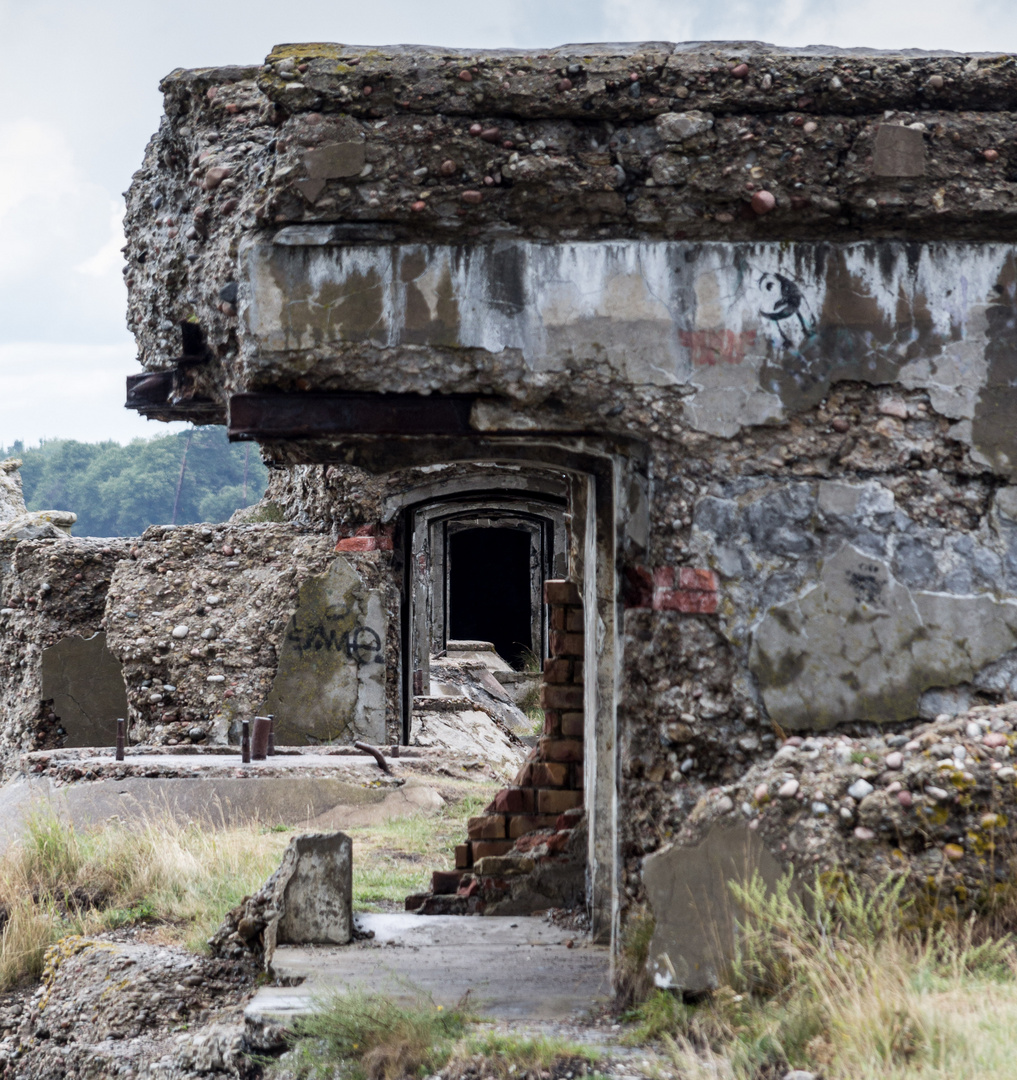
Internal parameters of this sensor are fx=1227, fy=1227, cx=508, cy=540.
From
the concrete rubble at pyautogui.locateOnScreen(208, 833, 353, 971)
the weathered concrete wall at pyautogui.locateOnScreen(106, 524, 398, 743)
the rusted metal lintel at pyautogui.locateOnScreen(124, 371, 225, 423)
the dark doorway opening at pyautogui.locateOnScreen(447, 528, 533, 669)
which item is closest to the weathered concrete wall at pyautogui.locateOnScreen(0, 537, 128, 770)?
the weathered concrete wall at pyautogui.locateOnScreen(106, 524, 398, 743)

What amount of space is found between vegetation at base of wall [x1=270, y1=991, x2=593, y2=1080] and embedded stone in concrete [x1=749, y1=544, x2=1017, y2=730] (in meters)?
1.39

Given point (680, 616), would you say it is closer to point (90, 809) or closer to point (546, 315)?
point (546, 315)

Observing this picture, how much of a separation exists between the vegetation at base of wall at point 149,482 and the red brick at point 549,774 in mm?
60341

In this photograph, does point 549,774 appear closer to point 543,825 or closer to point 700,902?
point 543,825

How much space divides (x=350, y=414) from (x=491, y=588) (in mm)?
22620

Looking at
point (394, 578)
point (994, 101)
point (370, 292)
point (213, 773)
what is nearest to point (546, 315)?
point (370, 292)

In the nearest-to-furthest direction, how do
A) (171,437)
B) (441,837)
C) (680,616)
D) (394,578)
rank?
(680,616) < (441,837) < (394,578) < (171,437)

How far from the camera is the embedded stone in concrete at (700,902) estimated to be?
3.23m

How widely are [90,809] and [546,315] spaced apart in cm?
515

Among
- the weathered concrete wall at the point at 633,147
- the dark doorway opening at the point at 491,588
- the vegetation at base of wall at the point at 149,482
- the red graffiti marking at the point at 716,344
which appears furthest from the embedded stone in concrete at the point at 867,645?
the vegetation at base of wall at the point at 149,482

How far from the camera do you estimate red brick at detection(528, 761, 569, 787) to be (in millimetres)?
5785

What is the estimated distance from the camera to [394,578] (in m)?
11.0

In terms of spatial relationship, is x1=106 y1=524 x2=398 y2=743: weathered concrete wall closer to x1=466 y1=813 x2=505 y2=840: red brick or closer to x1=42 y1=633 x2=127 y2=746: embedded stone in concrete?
x1=42 y1=633 x2=127 y2=746: embedded stone in concrete

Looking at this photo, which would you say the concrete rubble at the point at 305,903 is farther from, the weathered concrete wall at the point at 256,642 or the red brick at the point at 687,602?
Answer: the weathered concrete wall at the point at 256,642
